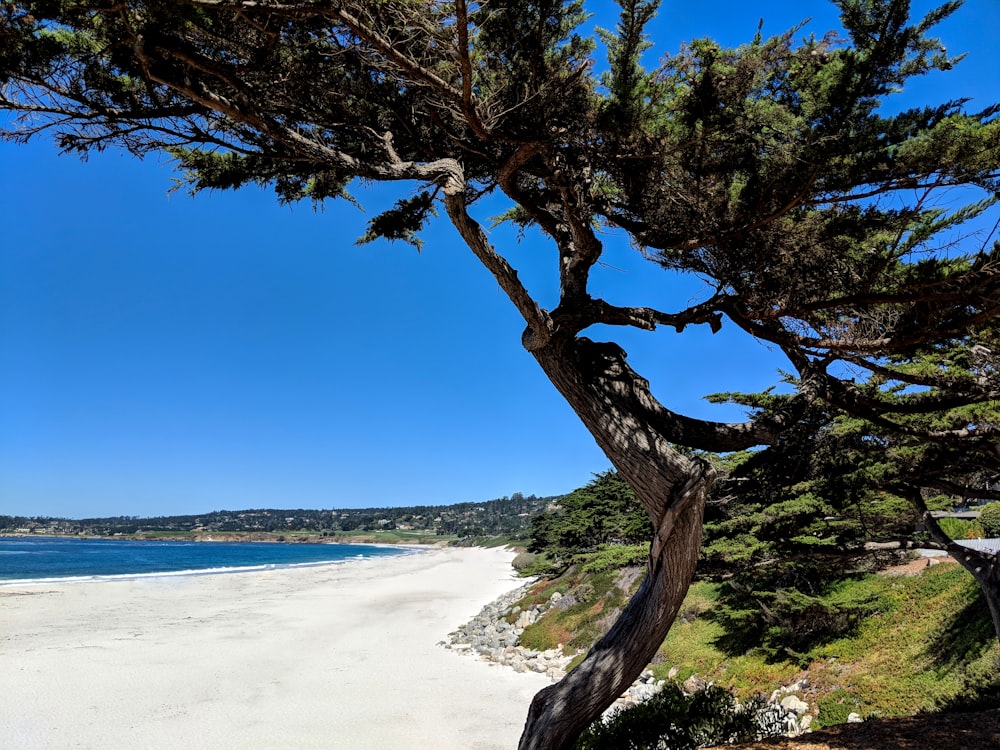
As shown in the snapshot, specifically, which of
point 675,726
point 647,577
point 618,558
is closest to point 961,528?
point 618,558

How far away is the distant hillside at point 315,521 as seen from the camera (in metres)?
140

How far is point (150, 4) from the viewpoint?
2.85 m

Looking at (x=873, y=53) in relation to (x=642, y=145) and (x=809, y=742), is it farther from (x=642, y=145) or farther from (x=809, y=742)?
(x=809, y=742)

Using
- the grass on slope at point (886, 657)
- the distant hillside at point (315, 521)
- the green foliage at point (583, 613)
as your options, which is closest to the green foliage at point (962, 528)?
the grass on slope at point (886, 657)

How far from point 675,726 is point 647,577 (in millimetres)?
1632

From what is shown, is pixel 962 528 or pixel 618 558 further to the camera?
pixel 962 528

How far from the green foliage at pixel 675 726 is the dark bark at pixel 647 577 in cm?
39

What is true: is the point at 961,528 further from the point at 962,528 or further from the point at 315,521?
the point at 315,521

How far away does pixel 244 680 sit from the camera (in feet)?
37.5

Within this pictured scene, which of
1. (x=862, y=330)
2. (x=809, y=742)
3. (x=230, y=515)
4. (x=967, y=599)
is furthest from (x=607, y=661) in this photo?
(x=230, y=515)

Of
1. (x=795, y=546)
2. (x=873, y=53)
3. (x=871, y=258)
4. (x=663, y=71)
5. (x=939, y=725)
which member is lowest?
(x=939, y=725)

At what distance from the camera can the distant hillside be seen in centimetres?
13969

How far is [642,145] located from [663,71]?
18.4 inches

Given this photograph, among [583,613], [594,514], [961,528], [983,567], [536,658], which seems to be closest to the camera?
[983,567]
